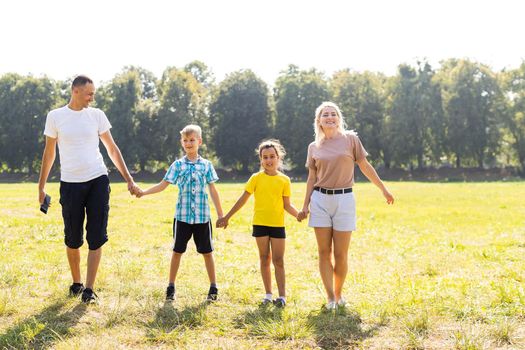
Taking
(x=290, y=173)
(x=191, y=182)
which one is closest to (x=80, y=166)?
(x=191, y=182)

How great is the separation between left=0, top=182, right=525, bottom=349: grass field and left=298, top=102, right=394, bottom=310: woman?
480 mm

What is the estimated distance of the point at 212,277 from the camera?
6402 millimetres

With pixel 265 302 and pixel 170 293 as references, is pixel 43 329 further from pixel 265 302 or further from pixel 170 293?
pixel 265 302

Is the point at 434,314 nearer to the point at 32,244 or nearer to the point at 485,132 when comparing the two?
the point at 32,244

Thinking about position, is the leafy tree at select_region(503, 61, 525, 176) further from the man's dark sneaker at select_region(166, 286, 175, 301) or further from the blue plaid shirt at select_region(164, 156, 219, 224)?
the man's dark sneaker at select_region(166, 286, 175, 301)

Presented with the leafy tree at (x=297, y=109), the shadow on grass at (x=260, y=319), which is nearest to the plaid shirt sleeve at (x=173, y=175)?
the shadow on grass at (x=260, y=319)

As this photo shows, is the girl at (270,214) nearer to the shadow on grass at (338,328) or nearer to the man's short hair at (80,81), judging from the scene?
the shadow on grass at (338,328)

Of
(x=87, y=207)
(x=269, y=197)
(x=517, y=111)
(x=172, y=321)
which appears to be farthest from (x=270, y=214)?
(x=517, y=111)

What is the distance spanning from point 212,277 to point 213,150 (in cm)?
5688

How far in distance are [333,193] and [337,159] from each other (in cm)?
Result: 40

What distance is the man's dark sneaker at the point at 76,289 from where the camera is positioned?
20.6 ft

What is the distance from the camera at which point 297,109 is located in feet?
200

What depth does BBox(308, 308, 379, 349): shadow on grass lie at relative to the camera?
471 centimetres

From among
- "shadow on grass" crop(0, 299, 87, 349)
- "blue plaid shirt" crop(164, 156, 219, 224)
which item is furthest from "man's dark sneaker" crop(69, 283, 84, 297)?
"blue plaid shirt" crop(164, 156, 219, 224)
